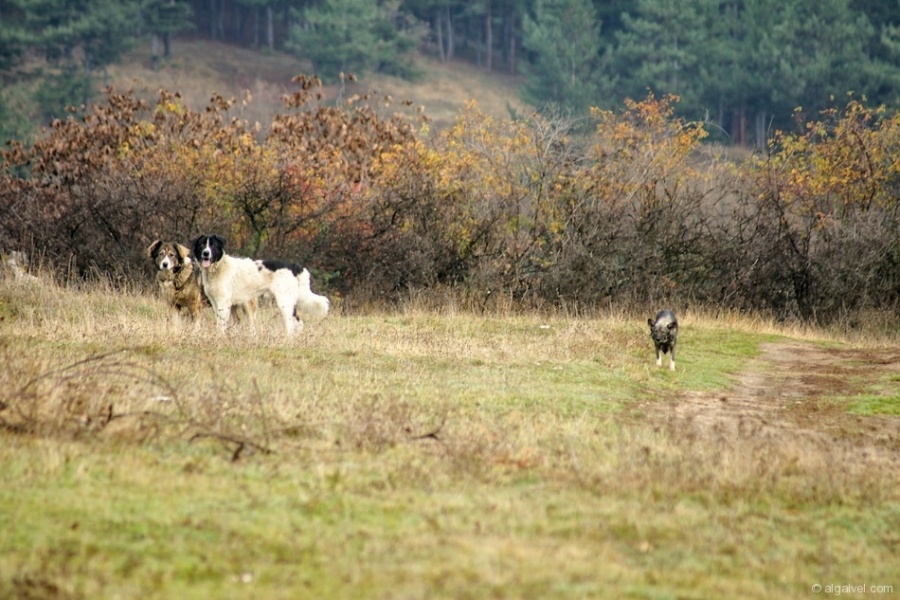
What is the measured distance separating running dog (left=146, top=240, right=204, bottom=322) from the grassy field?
2.80 m

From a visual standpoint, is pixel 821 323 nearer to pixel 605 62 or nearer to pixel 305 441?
pixel 305 441

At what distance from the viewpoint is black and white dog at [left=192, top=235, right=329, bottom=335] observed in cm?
1736

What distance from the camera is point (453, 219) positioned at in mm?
28328

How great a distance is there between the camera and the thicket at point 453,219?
2689 cm

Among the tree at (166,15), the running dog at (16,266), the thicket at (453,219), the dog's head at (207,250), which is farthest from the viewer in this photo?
the tree at (166,15)

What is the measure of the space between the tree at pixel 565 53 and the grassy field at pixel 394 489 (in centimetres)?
5356

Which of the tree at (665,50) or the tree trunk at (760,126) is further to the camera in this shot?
the tree at (665,50)

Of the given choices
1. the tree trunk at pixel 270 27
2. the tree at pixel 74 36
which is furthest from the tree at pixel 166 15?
the tree trunk at pixel 270 27

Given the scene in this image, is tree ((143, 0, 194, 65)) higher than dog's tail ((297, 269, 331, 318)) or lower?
higher

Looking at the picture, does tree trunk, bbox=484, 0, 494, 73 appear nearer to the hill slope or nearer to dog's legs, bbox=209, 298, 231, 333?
the hill slope

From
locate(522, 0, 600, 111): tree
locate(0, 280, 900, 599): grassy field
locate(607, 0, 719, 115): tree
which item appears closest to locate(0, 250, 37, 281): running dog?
locate(0, 280, 900, 599): grassy field

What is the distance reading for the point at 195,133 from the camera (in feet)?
95.4

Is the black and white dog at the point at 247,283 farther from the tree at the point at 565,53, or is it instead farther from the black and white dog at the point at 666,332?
the tree at the point at 565,53

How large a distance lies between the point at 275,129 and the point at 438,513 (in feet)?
76.6
